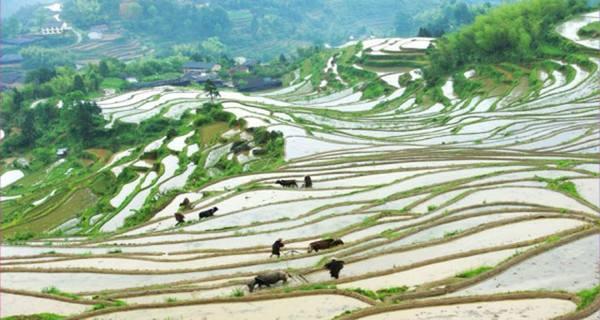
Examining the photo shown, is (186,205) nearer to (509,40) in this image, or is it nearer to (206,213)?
(206,213)

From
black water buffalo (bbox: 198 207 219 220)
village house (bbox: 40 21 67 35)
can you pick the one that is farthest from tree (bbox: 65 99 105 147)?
village house (bbox: 40 21 67 35)

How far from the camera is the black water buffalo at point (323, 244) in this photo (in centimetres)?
1177

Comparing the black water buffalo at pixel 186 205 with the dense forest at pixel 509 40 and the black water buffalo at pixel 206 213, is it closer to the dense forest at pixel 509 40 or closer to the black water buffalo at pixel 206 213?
the black water buffalo at pixel 206 213

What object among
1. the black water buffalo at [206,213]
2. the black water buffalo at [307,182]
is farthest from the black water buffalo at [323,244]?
the black water buffalo at [307,182]

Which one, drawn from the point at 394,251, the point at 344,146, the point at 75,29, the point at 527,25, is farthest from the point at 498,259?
the point at 75,29

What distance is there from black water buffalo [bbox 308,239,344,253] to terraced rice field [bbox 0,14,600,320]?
23 cm

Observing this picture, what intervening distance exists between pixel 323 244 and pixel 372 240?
1.06m

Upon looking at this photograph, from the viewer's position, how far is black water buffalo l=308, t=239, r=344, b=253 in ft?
38.6

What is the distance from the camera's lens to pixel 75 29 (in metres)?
103

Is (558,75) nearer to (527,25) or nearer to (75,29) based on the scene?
(527,25)

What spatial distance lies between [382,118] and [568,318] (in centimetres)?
2645

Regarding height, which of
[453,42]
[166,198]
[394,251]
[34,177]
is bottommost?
[34,177]

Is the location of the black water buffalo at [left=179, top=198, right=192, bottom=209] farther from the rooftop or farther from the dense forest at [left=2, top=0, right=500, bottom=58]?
the dense forest at [left=2, top=0, right=500, bottom=58]

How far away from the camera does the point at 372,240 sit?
12.2 metres
